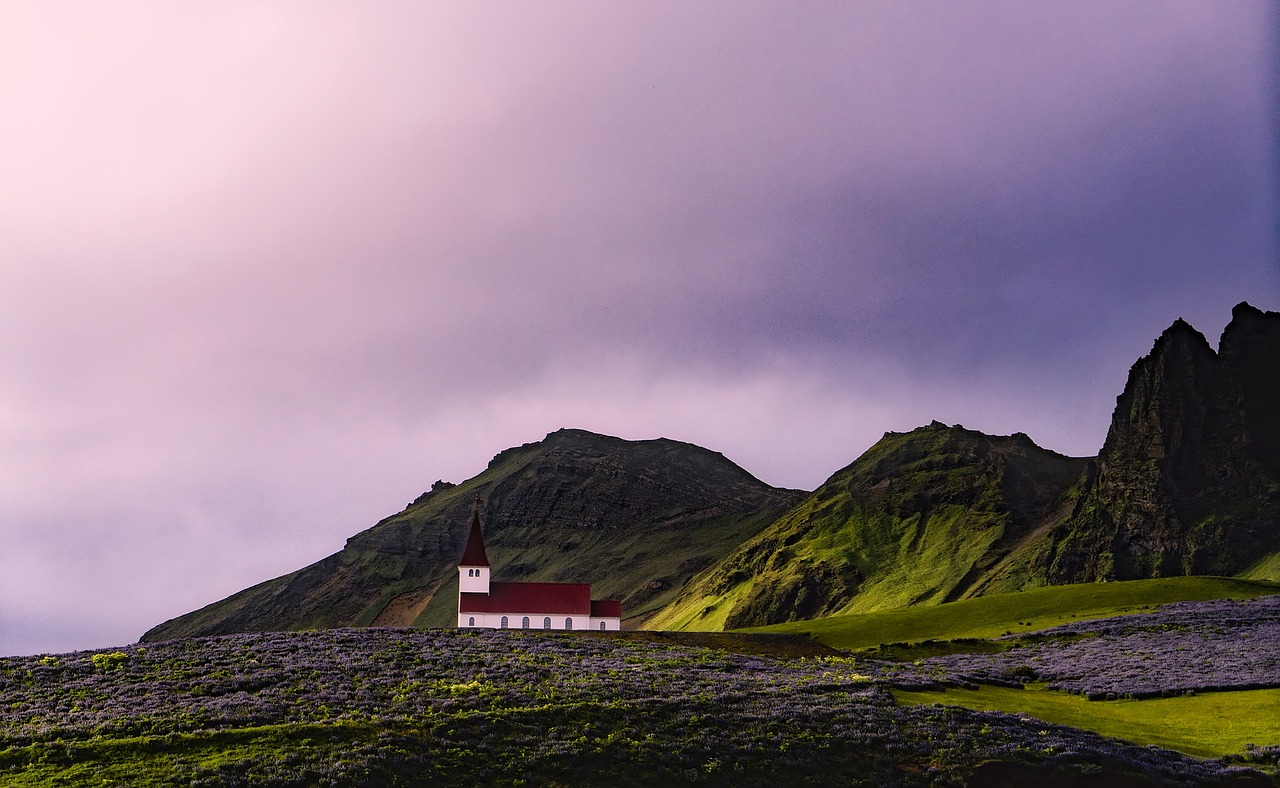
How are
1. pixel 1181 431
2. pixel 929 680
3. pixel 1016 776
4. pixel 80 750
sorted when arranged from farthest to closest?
pixel 1181 431
pixel 929 680
pixel 1016 776
pixel 80 750

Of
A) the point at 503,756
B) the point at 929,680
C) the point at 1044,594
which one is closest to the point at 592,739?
the point at 503,756

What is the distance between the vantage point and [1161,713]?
5912cm

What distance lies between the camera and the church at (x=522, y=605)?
4747 inches

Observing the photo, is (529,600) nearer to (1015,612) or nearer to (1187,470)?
(1015,612)

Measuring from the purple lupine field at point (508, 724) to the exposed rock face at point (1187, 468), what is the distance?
358 ft

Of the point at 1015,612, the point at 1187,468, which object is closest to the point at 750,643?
the point at 1015,612

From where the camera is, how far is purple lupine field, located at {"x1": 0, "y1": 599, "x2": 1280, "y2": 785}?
40.1 meters

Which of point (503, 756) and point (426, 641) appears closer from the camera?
point (503, 756)

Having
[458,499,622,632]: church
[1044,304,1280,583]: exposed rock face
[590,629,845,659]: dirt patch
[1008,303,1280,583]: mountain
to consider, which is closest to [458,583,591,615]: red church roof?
[458,499,622,632]: church

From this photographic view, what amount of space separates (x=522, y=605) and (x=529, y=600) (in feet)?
3.72

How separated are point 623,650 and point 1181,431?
14725 centimetres

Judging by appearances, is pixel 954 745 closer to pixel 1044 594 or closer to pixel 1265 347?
pixel 1044 594

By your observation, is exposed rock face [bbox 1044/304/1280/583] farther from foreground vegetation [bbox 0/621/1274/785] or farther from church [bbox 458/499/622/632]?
foreground vegetation [bbox 0/621/1274/785]

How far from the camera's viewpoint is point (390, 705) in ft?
160
